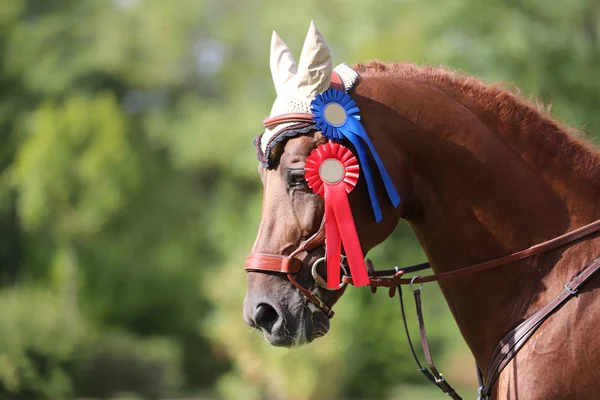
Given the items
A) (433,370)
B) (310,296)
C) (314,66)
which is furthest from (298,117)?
(433,370)

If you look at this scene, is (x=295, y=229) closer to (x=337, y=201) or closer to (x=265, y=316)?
(x=337, y=201)

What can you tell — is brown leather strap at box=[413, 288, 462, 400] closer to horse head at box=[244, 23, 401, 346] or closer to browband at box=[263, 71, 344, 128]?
horse head at box=[244, 23, 401, 346]

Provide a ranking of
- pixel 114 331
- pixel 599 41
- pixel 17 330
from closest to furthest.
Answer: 1. pixel 17 330
2. pixel 599 41
3. pixel 114 331

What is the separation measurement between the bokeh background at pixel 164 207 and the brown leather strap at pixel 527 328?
9623 mm

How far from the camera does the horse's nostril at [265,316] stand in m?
3.34

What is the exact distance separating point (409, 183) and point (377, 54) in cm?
1598

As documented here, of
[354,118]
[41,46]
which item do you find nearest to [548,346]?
[354,118]

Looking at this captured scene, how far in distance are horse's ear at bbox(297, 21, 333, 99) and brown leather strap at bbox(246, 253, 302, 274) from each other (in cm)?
75

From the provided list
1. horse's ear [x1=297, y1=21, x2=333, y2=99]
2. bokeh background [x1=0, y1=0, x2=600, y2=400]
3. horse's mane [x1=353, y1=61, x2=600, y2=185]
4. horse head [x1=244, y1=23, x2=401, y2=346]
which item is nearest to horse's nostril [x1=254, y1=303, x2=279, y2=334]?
horse head [x1=244, y1=23, x2=401, y2=346]

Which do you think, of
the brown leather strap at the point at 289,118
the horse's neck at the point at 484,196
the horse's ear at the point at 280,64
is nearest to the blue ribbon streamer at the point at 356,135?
the brown leather strap at the point at 289,118

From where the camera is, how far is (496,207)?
3520 mm

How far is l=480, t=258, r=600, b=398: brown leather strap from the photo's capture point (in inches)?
131

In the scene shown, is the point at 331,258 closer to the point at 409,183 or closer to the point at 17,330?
the point at 409,183

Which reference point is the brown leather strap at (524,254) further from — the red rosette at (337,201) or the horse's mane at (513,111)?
the horse's mane at (513,111)
